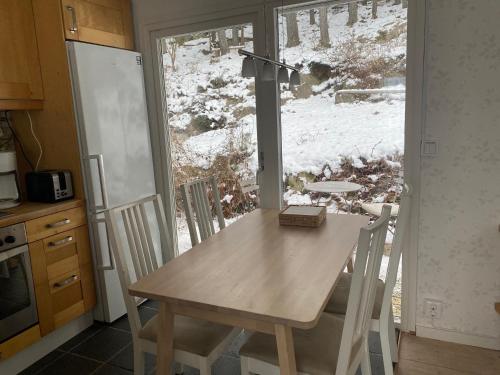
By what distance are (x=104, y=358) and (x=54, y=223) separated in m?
0.83

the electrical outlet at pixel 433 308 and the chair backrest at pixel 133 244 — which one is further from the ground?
the chair backrest at pixel 133 244

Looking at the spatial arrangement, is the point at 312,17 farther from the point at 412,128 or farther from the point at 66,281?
the point at 66,281

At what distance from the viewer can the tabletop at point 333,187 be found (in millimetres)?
2486

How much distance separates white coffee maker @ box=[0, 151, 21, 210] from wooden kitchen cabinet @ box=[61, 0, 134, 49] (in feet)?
2.65

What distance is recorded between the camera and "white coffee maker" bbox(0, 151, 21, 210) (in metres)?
2.33

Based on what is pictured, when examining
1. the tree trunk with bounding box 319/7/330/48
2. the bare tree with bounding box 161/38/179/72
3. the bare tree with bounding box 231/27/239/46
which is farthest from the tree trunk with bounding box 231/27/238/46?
the tree trunk with bounding box 319/7/330/48

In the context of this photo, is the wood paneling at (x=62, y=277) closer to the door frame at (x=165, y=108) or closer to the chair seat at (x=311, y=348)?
the door frame at (x=165, y=108)

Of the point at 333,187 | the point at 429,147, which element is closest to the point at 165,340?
the point at 333,187

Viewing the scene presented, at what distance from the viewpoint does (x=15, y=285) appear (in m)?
2.12

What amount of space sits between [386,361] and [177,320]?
94 cm

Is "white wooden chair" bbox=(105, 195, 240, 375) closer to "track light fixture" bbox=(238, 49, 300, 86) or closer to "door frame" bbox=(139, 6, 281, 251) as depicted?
"track light fixture" bbox=(238, 49, 300, 86)

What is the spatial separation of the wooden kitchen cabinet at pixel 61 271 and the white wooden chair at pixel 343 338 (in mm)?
1359

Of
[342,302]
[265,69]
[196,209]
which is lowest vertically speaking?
[342,302]

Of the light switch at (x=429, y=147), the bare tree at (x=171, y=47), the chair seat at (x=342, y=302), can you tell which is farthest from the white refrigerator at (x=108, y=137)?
the light switch at (x=429, y=147)
